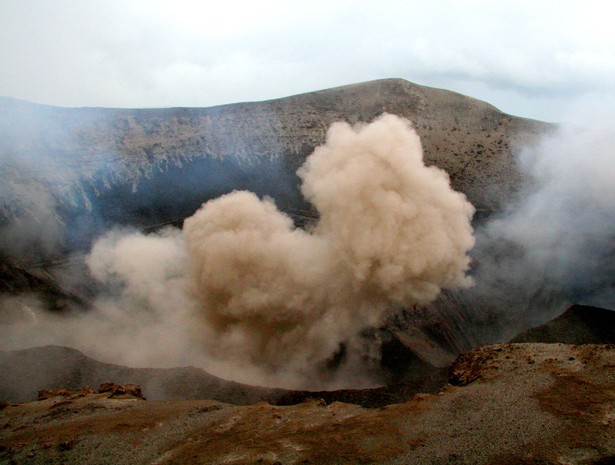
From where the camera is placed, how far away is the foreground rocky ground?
15.2m

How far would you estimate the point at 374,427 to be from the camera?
17.5 metres

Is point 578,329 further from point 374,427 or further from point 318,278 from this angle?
point 374,427

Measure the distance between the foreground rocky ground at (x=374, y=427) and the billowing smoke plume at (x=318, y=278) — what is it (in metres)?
12.4

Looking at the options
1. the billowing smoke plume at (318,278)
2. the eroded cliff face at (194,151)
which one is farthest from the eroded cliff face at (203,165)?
the billowing smoke plume at (318,278)

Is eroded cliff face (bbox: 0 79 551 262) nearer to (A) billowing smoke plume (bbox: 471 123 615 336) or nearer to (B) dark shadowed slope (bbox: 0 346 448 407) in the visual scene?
(A) billowing smoke plume (bbox: 471 123 615 336)

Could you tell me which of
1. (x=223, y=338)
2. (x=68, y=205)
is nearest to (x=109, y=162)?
(x=68, y=205)

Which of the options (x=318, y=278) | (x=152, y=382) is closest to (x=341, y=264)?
(x=318, y=278)

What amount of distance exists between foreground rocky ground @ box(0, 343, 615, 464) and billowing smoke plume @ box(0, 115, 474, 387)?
488 inches

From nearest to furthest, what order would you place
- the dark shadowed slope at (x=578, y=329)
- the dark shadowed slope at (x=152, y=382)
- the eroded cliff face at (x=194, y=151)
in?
the dark shadowed slope at (x=152, y=382), the dark shadowed slope at (x=578, y=329), the eroded cliff face at (x=194, y=151)

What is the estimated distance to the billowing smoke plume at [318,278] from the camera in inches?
1357

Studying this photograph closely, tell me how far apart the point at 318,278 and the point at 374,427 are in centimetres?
1913

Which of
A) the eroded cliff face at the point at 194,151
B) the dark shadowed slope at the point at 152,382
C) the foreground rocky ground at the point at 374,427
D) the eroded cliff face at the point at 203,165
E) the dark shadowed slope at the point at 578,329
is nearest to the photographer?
the foreground rocky ground at the point at 374,427

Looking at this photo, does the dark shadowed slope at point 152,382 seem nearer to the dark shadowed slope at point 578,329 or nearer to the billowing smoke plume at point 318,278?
the billowing smoke plume at point 318,278

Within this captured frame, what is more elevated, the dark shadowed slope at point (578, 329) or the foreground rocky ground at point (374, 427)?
the foreground rocky ground at point (374, 427)
